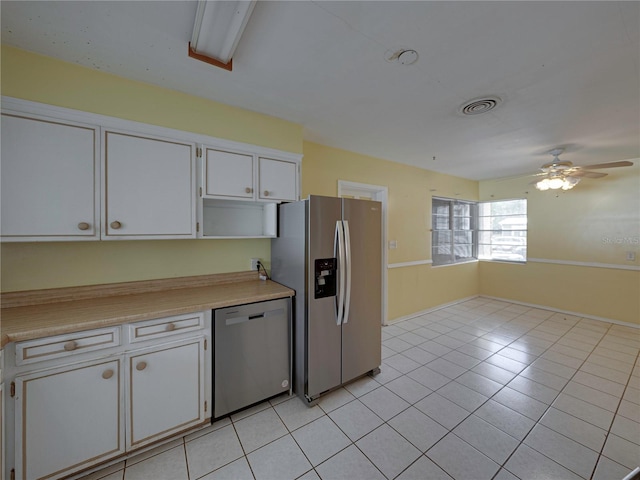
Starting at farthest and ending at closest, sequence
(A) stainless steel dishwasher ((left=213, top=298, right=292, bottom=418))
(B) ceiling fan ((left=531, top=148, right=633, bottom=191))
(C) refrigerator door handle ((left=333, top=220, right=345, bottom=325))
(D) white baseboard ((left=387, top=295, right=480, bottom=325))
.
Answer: (D) white baseboard ((left=387, top=295, right=480, bottom=325)) → (B) ceiling fan ((left=531, top=148, right=633, bottom=191)) → (C) refrigerator door handle ((left=333, top=220, right=345, bottom=325)) → (A) stainless steel dishwasher ((left=213, top=298, right=292, bottom=418))

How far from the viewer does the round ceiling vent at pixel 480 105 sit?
80.5 inches

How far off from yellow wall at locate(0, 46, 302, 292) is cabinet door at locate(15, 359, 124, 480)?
710mm

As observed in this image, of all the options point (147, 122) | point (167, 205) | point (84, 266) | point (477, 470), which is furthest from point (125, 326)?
point (477, 470)

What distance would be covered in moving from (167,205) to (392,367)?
269cm

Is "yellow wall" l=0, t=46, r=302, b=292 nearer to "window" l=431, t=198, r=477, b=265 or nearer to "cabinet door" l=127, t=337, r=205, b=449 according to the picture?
"cabinet door" l=127, t=337, r=205, b=449

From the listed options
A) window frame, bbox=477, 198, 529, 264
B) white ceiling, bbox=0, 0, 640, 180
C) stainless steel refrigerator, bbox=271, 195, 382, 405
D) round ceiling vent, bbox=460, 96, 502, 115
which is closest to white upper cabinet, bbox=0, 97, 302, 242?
white ceiling, bbox=0, 0, 640, 180

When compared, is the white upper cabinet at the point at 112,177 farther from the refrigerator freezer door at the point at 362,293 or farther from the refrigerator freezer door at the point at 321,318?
the refrigerator freezer door at the point at 362,293

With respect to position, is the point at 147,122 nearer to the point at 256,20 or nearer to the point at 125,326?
the point at 256,20

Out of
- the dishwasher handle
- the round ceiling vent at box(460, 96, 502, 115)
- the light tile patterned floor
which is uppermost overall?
the round ceiling vent at box(460, 96, 502, 115)

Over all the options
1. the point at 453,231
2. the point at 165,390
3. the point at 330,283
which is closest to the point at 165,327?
the point at 165,390

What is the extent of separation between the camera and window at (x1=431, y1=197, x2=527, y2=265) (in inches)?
188

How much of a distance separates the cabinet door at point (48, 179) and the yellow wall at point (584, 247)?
20.8 feet

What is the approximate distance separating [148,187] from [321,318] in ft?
5.54

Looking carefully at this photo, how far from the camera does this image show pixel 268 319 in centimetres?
199
